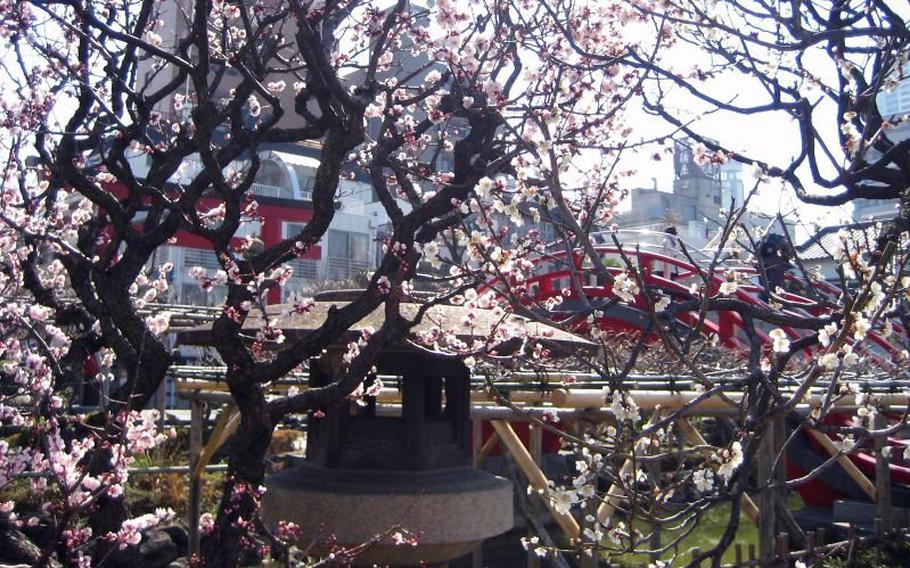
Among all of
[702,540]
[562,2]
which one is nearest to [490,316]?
[562,2]

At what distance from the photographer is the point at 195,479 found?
7.84m

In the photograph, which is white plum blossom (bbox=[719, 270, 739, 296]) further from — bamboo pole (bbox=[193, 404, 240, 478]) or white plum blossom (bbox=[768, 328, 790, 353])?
bamboo pole (bbox=[193, 404, 240, 478])

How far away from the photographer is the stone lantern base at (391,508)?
197 inches

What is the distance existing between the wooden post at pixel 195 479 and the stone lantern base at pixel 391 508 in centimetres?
257

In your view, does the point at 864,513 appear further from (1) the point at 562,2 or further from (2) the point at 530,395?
(1) the point at 562,2

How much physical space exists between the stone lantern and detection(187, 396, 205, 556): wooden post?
2.58 metres

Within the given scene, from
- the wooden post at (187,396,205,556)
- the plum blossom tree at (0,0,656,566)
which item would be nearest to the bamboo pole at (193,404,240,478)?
the wooden post at (187,396,205,556)

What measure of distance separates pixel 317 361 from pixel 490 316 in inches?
50.0

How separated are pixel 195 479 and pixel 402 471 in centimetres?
333

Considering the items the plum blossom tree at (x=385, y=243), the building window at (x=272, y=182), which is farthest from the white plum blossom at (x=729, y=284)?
the building window at (x=272, y=182)

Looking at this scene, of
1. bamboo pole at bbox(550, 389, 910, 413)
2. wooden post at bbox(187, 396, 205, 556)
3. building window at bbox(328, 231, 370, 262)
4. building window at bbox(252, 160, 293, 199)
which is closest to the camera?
bamboo pole at bbox(550, 389, 910, 413)

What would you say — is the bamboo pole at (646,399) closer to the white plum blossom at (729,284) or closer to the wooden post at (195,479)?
the white plum blossom at (729,284)

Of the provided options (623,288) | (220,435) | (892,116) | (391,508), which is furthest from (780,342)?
(220,435)

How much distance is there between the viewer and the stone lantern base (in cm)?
A: 500
